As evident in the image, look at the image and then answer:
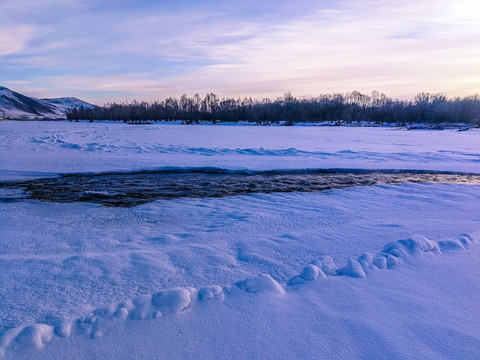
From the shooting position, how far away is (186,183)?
691 cm

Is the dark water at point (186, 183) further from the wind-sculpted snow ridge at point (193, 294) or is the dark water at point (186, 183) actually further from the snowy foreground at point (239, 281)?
the wind-sculpted snow ridge at point (193, 294)

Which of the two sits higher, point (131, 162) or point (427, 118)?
point (427, 118)

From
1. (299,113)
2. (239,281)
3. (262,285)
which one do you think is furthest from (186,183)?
(299,113)

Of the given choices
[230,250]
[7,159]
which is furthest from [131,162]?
[230,250]

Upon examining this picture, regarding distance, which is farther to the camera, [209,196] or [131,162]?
[131,162]

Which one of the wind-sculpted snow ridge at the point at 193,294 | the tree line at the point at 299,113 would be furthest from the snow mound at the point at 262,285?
the tree line at the point at 299,113

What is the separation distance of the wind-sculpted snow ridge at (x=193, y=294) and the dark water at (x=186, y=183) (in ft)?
9.98

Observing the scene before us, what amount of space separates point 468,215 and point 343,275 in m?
2.80

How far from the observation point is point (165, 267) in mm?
2600

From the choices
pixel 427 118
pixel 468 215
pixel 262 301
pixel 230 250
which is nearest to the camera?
pixel 262 301

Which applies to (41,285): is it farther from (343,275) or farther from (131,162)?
(131,162)

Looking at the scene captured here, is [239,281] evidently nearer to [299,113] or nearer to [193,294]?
[193,294]

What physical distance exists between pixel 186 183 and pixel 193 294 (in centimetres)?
482

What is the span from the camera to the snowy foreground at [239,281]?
174 centimetres
